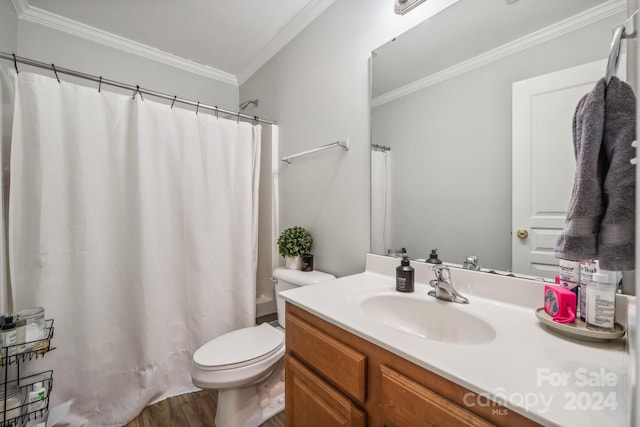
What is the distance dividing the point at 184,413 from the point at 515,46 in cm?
229

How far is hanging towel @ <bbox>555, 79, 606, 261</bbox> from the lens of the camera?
20.1 inches

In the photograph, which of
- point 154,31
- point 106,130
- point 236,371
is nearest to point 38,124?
point 106,130

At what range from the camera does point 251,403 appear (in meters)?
1.35

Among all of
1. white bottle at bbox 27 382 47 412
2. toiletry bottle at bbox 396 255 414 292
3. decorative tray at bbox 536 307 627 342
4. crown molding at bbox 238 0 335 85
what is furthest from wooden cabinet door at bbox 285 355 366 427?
crown molding at bbox 238 0 335 85

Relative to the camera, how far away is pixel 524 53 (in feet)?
2.93

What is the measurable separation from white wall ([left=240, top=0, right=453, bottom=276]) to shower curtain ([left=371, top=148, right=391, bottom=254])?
→ 4cm

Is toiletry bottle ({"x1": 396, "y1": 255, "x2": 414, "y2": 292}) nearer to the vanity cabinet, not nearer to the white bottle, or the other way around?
the vanity cabinet

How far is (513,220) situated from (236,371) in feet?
4.36

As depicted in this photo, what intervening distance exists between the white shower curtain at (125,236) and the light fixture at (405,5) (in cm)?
116

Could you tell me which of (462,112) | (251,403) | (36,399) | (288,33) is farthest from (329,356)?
(288,33)

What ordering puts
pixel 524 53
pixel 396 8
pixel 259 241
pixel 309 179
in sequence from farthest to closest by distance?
pixel 259 241 < pixel 309 179 < pixel 396 8 < pixel 524 53

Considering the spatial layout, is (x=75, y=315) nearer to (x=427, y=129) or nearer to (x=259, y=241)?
(x=259, y=241)

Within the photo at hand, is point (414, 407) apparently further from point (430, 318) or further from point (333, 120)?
point (333, 120)

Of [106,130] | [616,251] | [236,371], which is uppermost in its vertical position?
[106,130]
